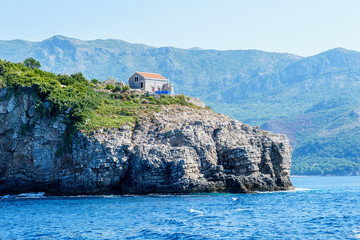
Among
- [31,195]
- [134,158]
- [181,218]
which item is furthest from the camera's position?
[31,195]

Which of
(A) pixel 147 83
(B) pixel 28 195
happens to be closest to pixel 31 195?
(B) pixel 28 195

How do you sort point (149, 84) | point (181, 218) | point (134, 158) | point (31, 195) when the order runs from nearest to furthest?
point (181, 218)
point (134, 158)
point (31, 195)
point (149, 84)

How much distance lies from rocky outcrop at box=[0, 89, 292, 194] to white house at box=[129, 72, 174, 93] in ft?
65.2

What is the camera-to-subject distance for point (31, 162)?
6038 cm

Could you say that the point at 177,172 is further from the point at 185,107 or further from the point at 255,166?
the point at 185,107

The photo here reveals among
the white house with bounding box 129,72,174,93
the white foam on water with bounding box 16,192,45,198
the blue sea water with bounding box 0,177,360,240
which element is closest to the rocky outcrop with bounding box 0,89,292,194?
the white foam on water with bounding box 16,192,45,198

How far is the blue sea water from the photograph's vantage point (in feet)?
107

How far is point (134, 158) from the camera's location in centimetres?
5856

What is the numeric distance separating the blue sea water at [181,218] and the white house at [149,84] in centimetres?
3282

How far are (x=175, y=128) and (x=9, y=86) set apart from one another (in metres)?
24.2

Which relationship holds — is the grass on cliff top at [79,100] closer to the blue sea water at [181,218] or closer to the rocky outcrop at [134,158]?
the rocky outcrop at [134,158]

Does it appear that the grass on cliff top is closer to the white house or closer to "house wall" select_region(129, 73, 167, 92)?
the white house

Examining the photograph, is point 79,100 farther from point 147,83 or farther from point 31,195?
point 147,83

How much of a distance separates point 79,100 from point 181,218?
106ft
